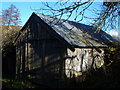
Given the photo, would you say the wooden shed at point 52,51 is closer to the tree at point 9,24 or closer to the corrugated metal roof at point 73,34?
the corrugated metal roof at point 73,34

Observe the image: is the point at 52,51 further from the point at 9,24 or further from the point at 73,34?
the point at 9,24

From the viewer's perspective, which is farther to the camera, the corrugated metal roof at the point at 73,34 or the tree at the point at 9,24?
the tree at the point at 9,24

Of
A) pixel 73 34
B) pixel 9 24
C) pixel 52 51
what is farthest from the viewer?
pixel 9 24

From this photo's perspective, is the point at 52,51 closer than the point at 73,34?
Yes

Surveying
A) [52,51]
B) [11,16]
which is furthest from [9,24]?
[52,51]

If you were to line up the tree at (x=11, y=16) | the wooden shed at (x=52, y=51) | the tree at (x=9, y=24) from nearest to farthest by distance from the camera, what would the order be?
the wooden shed at (x=52, y=51) → the tree at (x=9, y=24) → the tree at (x=11, y=16)

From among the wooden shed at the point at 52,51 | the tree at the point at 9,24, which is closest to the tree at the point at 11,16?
the tree at the point at 9,24

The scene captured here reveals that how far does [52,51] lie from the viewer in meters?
A: 8.94

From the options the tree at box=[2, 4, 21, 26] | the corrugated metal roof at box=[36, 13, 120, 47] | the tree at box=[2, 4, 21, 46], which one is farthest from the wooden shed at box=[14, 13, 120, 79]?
the tree at box=[2, 4, 21, 26]

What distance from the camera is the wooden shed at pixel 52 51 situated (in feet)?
27.0

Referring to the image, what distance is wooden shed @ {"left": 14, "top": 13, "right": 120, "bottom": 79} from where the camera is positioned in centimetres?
822

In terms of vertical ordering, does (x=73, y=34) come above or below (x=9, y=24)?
below

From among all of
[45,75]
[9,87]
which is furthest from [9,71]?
[45,75]

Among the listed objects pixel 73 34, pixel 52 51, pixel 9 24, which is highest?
pixel 9 24
